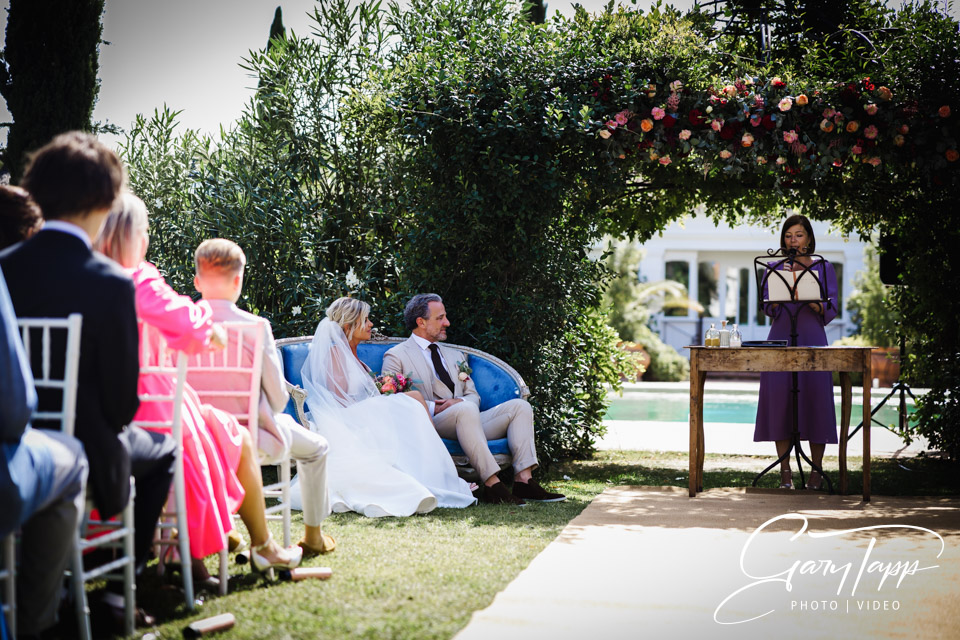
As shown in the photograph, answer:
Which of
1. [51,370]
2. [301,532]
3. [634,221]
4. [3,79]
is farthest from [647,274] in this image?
[51,370]

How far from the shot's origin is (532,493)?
18.4 feet

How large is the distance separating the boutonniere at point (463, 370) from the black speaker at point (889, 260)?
4595 mm

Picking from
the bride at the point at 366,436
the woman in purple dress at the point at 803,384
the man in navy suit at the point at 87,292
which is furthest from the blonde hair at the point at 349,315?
the man in navy suit at the point at 87,292

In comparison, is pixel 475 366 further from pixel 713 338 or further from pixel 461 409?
pixel 713 338

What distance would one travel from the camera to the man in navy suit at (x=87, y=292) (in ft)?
8.41

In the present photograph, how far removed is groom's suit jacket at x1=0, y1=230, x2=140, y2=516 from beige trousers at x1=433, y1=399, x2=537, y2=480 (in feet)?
10.0

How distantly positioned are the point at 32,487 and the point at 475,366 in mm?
4153

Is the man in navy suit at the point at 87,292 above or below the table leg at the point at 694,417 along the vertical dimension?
above

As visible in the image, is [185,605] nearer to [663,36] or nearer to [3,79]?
[663,36]

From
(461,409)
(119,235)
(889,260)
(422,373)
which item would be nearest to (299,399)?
(422,373)

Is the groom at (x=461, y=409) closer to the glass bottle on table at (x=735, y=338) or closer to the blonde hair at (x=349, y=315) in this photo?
the blonde hair at (x=349, y=315)

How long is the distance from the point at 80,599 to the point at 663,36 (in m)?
5.39

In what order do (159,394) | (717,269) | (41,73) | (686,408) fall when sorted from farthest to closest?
1. (717,269)
2. (686,408)
3. (41,73)
4. (159,394)
